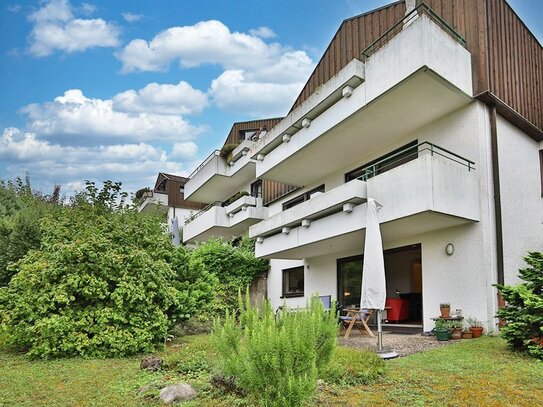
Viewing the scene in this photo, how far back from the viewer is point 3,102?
15.1 metres

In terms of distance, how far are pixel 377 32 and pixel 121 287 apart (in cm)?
1105

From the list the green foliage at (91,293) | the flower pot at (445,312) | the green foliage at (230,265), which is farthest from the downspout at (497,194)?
the green foliage at (230,265)

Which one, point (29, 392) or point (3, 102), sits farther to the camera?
point (3, 102)

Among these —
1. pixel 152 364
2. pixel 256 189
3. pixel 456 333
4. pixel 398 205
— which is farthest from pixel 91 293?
pixel 256 189

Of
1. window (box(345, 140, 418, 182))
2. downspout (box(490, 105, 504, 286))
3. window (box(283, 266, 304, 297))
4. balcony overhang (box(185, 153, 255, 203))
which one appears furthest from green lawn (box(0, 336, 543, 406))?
balcony overhang (box(185, 153, 255, 203))

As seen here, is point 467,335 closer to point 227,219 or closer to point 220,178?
point 227,219

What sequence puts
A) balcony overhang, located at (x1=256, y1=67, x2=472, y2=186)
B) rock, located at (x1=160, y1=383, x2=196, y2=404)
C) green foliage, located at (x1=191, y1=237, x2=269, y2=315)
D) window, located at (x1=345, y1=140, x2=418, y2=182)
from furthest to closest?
1. green foliage, located at (x1=191, y1=237, x2=269, y2=315)
2. window, located at (x1=345, y1=140, x2=418, y2=182)
3. balcony overhang, located at (x1=256, y1=67, x2=472, y2=186)
4. rock, located at (x1=160, y1=383, x2=196, y2=404)

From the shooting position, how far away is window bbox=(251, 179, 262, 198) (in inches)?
952

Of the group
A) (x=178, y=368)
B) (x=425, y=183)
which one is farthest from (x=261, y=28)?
(x=178, y=368)

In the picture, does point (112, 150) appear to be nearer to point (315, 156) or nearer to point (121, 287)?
point (315, 156)

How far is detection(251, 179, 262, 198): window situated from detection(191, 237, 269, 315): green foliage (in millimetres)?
4258

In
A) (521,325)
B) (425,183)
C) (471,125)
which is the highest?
(471,125)

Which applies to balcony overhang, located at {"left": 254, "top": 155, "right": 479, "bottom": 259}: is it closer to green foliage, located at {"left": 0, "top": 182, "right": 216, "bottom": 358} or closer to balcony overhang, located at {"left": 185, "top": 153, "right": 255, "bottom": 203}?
green foliage, located at {"left": 0, "top": 182, "right": 216, "bottom": 358}

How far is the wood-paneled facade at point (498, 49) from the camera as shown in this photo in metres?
11.4
